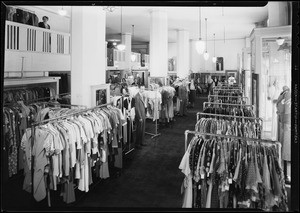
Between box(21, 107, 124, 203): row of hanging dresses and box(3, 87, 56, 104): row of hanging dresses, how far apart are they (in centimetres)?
202

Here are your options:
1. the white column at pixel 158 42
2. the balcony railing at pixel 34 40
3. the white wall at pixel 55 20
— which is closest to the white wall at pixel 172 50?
the white column at pixel 158 42

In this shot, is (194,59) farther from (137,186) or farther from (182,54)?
(137,186)

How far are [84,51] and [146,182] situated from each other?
274 cm

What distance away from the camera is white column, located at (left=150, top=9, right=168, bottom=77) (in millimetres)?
10961

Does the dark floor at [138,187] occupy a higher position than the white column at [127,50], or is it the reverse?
the white column at [127,50]

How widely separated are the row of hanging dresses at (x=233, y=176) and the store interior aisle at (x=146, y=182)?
0.43m

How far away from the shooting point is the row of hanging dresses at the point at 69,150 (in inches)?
149

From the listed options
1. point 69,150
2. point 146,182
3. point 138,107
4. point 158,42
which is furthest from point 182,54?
point 69,150

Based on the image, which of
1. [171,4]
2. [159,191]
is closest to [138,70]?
[159,191]

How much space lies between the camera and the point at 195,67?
22.4 metres

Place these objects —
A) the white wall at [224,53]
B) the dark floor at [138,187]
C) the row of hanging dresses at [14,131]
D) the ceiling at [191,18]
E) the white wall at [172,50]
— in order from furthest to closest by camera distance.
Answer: the white wall at [172,50] → the white wall at [224,53] → the ceiling at [191,18] → the row of hanging dresses at [14,131] → the dark floor at [138,187]

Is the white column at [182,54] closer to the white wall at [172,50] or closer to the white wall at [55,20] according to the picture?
the white wall at [172,50]

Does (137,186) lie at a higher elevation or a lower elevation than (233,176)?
lower

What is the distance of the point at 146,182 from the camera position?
5223mm
